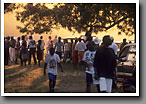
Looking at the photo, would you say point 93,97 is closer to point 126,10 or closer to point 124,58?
point 124,58

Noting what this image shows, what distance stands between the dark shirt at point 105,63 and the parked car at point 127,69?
4.47 feet

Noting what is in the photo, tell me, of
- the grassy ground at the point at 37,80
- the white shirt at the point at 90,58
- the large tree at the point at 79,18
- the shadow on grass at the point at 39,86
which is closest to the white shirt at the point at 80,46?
the grassy ground at the point at 37,80

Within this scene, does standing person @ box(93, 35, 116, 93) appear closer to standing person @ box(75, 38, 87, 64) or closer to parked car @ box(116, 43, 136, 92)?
parked car @ box(116, 43, 136, 92)

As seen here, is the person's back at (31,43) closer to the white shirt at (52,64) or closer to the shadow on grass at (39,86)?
the shadow on grass at (39,86)

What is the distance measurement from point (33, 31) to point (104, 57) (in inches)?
260

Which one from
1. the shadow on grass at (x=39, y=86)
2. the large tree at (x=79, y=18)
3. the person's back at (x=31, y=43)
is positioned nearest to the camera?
the shadow on grass at (x=39, y=86)

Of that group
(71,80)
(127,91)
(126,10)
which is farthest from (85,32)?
(127,91)

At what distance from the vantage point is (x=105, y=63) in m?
10.6

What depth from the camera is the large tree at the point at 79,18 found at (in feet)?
44.3

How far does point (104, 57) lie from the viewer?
1062cm

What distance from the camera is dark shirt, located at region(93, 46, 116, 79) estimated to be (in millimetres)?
10586

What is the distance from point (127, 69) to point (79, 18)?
13.3ft

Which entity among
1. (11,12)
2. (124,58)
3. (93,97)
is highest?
(11,12)

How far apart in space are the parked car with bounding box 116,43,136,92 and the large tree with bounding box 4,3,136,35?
81 cm
